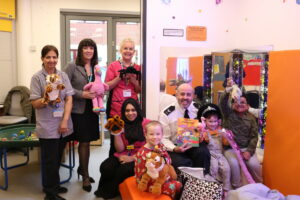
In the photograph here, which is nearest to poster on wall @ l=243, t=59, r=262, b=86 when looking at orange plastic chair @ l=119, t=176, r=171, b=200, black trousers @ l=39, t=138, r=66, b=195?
orange plastic chair @ l=119, t=176, r=171, b=200

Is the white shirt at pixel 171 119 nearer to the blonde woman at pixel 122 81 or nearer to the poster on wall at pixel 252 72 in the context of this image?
the blonde woman at pixel 122 81

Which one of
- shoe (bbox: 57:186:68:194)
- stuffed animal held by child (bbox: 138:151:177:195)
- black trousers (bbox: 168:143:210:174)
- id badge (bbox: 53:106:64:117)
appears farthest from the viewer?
shoe (bbox: 57:186:68:194)

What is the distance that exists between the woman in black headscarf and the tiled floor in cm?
28

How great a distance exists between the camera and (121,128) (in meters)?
2.70

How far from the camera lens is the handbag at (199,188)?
2268 mm

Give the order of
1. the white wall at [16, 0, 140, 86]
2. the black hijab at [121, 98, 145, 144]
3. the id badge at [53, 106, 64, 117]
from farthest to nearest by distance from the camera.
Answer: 1. the white wall at [16, 0, 140, 86]
2. the black hijab at [121, 98, 145, 144]
3. the id badge at [53, 106, 64, 117]

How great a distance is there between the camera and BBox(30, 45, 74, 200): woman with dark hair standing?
2.66 meters

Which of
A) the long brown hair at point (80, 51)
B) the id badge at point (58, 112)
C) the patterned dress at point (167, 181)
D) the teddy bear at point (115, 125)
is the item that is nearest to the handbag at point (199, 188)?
the patterned dress at point (167, 181)

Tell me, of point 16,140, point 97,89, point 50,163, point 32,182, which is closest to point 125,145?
point 97,89

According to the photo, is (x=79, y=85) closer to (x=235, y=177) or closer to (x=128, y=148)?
(x=128, y=148)

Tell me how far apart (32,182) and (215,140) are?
206 cm

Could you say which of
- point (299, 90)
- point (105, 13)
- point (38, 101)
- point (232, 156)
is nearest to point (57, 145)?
point (38, 101)

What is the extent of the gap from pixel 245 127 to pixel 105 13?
330cm

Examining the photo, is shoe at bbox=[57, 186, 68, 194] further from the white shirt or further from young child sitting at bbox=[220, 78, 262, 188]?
young child sitting at bbox=[220, 78, 262, 188]
